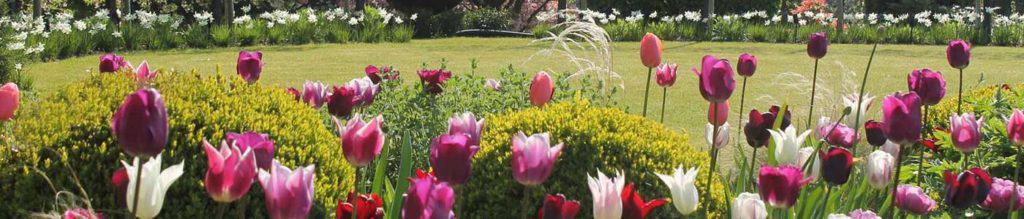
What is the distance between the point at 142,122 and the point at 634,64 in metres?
12.5

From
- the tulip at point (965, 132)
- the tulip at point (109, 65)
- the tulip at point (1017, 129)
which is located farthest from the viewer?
the tulip at point (109, 65)

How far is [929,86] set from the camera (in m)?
3.37

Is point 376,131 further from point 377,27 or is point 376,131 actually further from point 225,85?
point 377,27

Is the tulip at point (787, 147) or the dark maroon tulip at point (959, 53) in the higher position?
the dark maroon tulip at point (959, 53)

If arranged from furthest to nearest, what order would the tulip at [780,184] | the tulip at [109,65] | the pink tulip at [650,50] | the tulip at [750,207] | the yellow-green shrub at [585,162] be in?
the tulip at [109,65], the pink tulip at [650,50], the yellow-green shrub at [585,162], the tulip at [780,184], the tulip at [750,207]

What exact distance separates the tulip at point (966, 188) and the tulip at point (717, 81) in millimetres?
569

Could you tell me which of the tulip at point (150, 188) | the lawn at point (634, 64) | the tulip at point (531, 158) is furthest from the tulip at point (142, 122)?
the lawn at point (634, 64)

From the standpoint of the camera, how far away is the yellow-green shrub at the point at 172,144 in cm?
309

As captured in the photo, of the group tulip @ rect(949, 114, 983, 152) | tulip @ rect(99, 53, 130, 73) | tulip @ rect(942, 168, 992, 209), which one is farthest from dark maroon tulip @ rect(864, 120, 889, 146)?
tulip @ rect(99, 53, 130, 73)

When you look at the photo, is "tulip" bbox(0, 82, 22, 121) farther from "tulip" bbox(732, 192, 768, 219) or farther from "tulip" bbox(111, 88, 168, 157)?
"tulip" bbox(732, 192, 768, 219)

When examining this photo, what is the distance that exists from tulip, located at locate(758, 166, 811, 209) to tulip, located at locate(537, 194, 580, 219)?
1.59 feet

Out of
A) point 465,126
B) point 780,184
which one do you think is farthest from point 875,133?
point 465,126

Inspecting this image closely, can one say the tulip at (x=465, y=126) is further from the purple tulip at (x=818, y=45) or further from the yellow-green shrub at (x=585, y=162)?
the purple tulip at (x=818, y=45)

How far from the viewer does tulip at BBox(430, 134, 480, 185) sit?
6.86 ft
